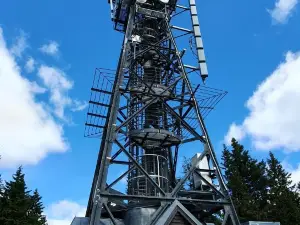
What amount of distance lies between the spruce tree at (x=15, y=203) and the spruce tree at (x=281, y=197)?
2278cm

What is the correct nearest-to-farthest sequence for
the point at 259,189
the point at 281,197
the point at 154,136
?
the point at 154,136, the point at 281,197, the point at 259,189

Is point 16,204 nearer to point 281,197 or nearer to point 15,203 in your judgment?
point 15,203

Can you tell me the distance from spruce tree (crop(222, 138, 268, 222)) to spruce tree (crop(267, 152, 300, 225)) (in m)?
0.98

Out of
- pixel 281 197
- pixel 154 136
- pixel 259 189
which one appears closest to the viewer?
pixel 154 136

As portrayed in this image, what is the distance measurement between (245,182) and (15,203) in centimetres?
2438

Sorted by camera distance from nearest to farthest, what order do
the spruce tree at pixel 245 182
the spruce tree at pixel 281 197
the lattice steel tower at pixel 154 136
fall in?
the lattice steel tower at pixel 154 136
the spruce tree at pixel 281 197
the spruce tree at pixel 245 182

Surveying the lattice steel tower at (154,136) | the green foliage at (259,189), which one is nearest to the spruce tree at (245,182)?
the green foliage at (259,189)

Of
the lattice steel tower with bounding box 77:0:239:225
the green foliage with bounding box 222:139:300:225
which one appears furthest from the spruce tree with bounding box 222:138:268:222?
the lattice steel tower with bounding box 77:0:239:225

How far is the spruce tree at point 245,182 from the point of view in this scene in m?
29.9

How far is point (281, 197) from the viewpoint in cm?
2872

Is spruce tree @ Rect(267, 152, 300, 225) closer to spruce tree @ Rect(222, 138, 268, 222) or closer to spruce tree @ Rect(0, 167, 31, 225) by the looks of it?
spruce tree @ Rect(222, 138, 268, 222)

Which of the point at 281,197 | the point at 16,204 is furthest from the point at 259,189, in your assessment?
the point at 16,204

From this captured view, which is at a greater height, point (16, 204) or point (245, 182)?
point (245, 182)

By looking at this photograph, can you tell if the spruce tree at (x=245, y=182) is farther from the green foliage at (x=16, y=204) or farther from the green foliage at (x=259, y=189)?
the green foliage at (x=16, y=204)
